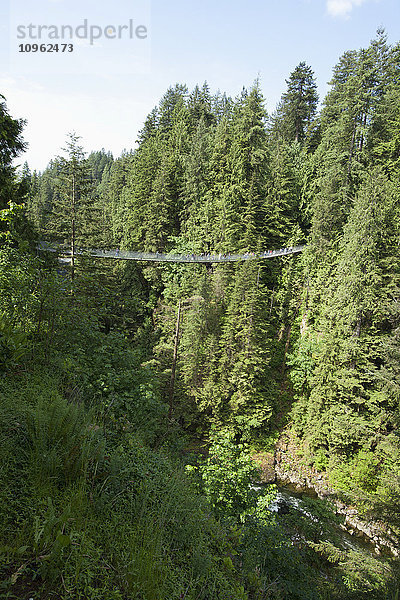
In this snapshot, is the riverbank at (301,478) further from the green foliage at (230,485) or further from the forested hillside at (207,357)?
the green foliage at (230,485)

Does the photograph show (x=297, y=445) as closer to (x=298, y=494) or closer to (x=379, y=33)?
(x=298, y=494)

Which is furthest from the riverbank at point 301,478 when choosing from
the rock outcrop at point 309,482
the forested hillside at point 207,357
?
the forested hillside at point 207,357

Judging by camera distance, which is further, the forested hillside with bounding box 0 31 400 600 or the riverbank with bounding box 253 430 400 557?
the riverbank with bounding box 253 430 400 557

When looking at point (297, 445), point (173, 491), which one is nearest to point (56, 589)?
point (173, 491)

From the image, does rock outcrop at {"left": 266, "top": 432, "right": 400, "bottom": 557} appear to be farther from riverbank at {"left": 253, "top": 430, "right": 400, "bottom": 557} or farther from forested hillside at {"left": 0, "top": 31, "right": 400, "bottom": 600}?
forested hillside at {"left": 0, "top": 31, "right": 400, "bottom": 600}

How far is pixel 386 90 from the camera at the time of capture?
23141mm

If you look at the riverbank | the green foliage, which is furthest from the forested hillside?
the riverbank

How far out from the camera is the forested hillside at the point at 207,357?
7.81 ft

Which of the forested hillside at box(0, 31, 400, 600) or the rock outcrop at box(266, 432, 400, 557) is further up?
the forested hillside at box(0, 31, 400, 600)

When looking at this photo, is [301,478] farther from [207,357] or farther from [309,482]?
[207,357]

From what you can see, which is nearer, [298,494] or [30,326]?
A: [30,326]

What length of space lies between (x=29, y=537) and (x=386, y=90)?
3070cm

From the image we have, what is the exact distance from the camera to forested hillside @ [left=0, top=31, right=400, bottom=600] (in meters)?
2.38

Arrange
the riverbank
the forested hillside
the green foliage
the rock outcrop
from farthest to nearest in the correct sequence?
the riverbank, the rock outcrop, the green foliage, the forested hillside
